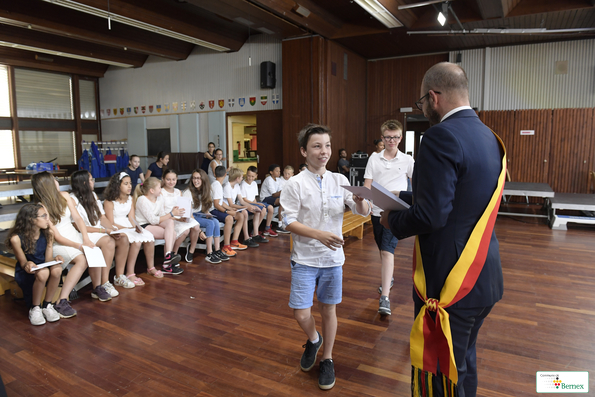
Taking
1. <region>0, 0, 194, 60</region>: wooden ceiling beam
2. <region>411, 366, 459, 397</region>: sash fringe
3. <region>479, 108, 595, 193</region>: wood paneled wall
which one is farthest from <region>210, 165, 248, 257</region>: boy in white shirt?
<region>479, 108, 595, 193</region>: wood paneled wall

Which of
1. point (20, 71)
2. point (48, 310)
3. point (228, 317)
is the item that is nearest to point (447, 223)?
point (228, 317)

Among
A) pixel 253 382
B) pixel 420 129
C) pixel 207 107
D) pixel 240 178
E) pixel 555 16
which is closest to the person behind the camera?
pixel 253 382

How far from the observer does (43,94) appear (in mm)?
12469

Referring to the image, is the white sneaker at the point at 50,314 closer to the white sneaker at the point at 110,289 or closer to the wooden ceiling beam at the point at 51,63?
the white sneaker at the point at 110,289

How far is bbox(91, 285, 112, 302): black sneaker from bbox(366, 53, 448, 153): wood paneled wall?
8.80 metres

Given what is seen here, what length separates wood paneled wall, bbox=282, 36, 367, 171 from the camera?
9055mm

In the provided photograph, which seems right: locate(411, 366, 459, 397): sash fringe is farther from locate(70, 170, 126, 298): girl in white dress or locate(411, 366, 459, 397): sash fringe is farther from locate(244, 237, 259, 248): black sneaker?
locate(244, 237, 259, 248): black sneaker

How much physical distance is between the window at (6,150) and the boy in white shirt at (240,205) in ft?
31.1

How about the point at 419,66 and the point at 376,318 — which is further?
the point at 419,66

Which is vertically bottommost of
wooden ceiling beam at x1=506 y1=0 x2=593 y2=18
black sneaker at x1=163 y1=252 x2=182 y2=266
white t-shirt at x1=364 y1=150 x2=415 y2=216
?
black sneaker at x1=163 y1=252 x2=182 y2=266

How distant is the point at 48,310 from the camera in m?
3.27

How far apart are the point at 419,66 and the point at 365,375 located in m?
9.68

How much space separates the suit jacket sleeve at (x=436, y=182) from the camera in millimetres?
1357

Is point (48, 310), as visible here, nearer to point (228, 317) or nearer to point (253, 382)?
point (228, 317)
